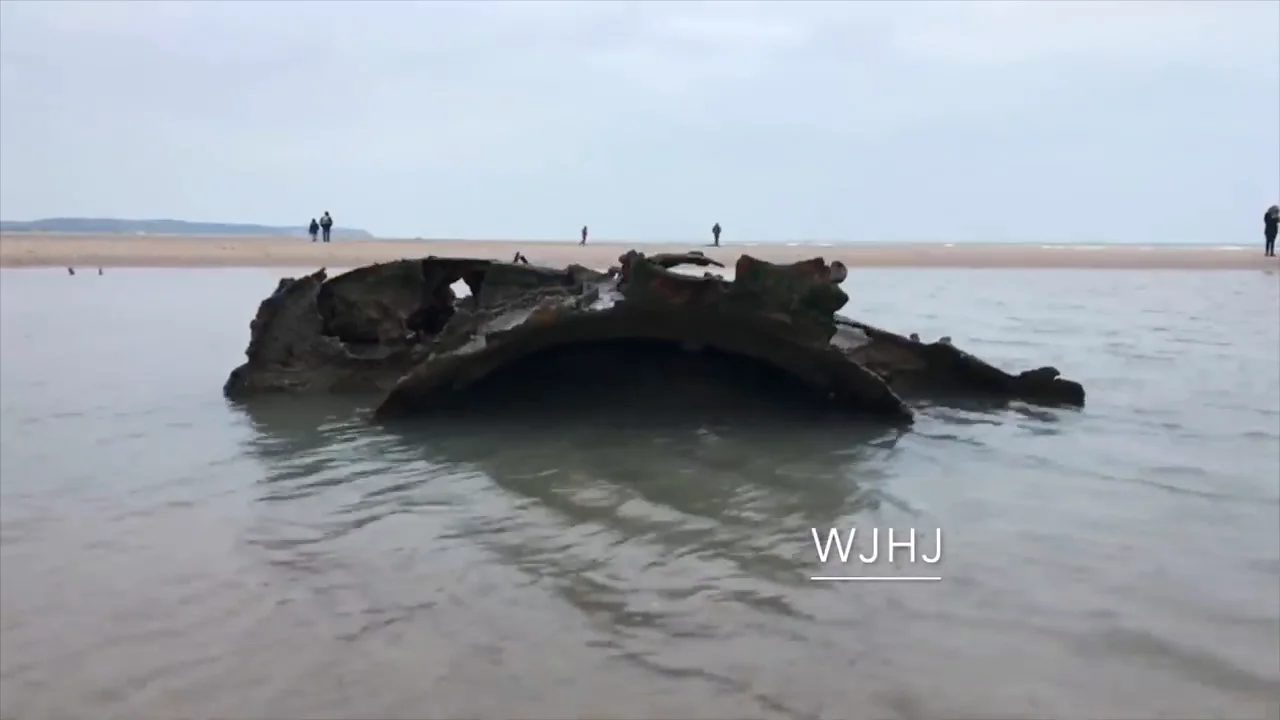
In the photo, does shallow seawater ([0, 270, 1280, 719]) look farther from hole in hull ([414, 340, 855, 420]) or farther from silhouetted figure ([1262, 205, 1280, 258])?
silhouetted figure ([1262, 205, 1280, 258])

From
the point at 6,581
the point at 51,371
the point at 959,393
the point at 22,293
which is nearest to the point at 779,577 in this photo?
the point at 6,581

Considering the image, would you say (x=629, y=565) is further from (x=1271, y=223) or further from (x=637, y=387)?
(x=1271, y=223)

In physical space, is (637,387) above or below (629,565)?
above

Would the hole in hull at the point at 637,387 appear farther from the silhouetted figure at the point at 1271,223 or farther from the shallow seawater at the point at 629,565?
the silhouetted figure at the point at 1271,223

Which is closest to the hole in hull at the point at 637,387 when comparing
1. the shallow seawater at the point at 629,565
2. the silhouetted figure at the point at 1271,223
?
the shallow seawater at the point at 629,565

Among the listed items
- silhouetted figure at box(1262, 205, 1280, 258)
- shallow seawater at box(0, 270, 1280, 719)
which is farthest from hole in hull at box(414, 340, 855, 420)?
silhouetted figure at box(1262, 205, 1280, 258)

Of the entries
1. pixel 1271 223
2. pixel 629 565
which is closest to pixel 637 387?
pixel 629 565

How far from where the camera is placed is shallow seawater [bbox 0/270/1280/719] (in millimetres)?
2719

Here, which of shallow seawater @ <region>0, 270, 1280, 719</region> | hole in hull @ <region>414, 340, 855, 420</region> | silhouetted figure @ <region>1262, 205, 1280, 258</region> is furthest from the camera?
silhouetted figure @ <region>1262, 205, 1280, 258</region>

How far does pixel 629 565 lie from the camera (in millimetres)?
3652

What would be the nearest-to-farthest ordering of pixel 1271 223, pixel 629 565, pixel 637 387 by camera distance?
pixel 629 565 → pixel 637 387 → pixel 1271 223

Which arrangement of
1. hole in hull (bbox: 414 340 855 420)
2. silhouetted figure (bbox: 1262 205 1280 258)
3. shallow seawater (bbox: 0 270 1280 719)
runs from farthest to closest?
silhouetted figure (bbox: 1262 205 1280 258) < hole in hull (bbox: 414 340 855 420) < shallow seawater (bbox: 0 270 1280 719)

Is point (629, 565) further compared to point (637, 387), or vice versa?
point (637, 387)

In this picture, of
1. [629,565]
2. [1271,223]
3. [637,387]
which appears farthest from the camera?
[1271,223]
